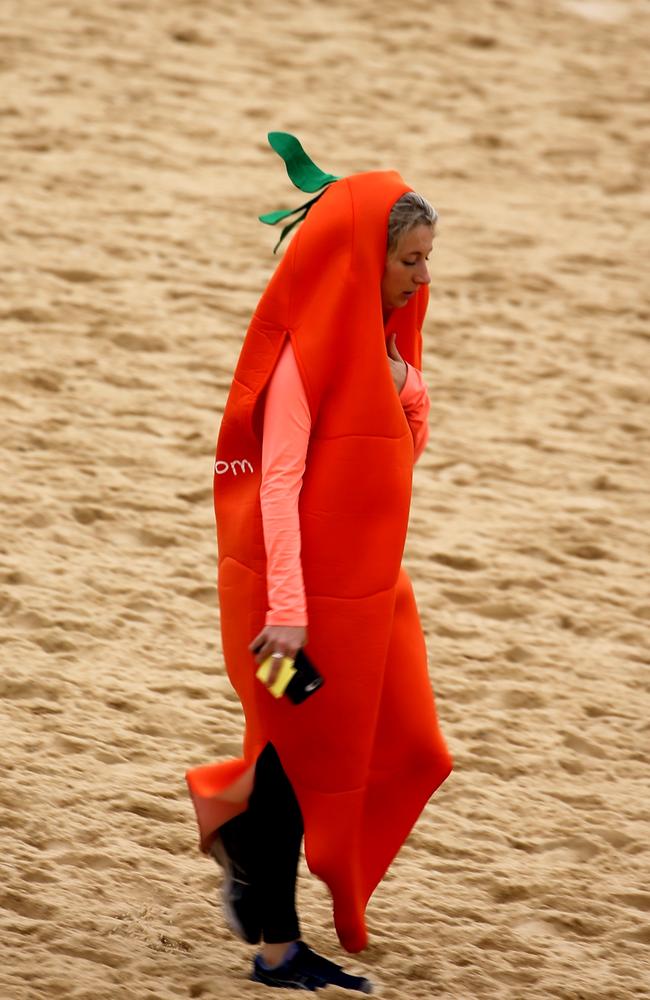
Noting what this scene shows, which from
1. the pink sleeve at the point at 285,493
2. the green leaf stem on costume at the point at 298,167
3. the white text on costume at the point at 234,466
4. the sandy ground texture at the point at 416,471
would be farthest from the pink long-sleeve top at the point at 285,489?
the sandy ground texture at the point at 416,471

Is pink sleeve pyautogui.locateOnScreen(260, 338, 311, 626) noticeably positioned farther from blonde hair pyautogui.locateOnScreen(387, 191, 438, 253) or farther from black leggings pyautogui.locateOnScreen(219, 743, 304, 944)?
black leggings pyautogui.locateOnScreen(219, 743, 304, 944)

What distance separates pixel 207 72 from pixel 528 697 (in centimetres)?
658

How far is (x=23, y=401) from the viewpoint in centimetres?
659

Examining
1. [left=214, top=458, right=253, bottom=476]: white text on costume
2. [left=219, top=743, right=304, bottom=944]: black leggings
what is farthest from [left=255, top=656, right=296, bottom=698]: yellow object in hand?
[left=214, top=458, right=253, bottom=476]: white text on costume

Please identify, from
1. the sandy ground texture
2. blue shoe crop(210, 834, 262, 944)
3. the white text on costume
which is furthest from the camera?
the sandy ground texture

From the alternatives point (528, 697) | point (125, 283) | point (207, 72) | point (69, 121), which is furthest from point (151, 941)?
point (207, 72)

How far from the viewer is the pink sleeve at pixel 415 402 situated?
326 cm

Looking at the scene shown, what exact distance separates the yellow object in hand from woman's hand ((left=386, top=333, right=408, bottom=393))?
0.65 meters

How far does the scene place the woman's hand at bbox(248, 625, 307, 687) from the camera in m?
2.99

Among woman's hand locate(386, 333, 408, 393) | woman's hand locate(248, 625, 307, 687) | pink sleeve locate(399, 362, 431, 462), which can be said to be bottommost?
woman's hand locate(248, 625, 307, 687)

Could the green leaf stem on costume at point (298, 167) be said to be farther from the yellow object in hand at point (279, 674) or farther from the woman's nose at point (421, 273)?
the yellow object in hand at point (279, 674)

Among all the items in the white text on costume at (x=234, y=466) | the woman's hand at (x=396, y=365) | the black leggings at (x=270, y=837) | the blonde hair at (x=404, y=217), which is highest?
the blonde hair at (x=404, y=217)

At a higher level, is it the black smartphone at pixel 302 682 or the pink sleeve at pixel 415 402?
the pink sleeve at pixel 415 402

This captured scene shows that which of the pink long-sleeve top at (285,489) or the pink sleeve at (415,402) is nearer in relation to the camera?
the pink long-sleeve top at (285,489)
